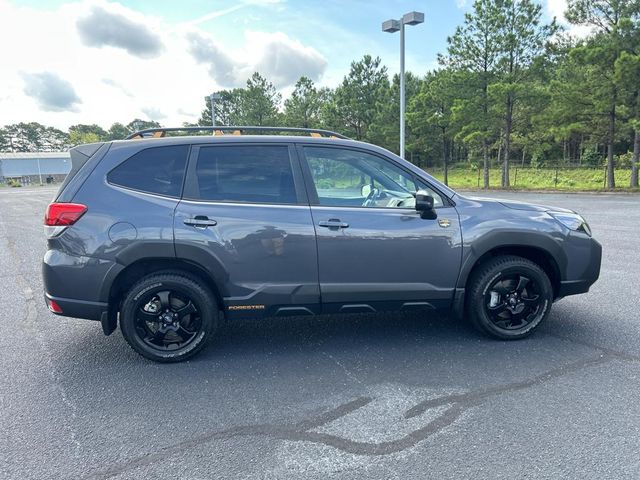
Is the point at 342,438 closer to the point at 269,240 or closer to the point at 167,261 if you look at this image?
the point at 269,240

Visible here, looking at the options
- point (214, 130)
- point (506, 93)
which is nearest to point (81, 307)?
point (214, 130)

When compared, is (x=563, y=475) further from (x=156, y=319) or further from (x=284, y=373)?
(x=156, y=319)

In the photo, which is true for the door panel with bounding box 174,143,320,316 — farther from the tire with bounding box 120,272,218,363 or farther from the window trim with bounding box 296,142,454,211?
the tire with bounding box 120,272,218,363

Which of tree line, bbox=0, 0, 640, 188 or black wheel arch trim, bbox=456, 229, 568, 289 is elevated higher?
tree line, bbox=0, 0, 640, 188

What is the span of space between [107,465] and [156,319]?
1.28 metres

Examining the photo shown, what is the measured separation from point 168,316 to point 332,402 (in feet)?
4.91

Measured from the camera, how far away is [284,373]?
3389 mm

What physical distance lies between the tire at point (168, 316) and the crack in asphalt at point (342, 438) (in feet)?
3.49

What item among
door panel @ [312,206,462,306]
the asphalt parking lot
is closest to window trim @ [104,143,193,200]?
door panel @ [312,206,462,306]

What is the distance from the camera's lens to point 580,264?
3.91 meters

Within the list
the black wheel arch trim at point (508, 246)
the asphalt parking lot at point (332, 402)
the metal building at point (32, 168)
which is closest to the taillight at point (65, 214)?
the asphalt parking lot at point (332, 402)

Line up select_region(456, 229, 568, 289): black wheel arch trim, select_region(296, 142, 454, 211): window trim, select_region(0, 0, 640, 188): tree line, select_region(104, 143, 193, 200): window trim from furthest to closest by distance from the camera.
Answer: select_region(0, 0, 640, 188): tree line, select_region(456, 229, 568, 289): black wheel arch trim, select_region(296, 142, 454, 211): window trim, select_region(104, 143, 193, 200): window trim

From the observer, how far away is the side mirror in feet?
11.5

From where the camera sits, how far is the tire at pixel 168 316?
11.3 ft
